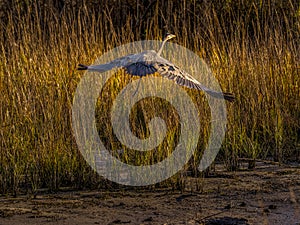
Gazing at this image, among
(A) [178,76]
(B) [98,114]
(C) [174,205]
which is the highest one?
(A) [178,76]

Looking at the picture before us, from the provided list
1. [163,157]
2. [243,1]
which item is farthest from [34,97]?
[243,1]

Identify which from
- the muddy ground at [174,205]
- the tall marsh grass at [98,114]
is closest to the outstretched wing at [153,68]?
the tall marsh grass at [98,114]

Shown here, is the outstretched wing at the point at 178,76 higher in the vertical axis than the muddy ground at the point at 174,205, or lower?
higher

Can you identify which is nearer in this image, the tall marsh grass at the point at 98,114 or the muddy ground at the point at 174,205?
the muddy ground at the point at 174,205

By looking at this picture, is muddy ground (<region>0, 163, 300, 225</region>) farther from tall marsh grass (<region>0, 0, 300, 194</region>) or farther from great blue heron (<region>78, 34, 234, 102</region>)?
great blue heron (<region>78, 34, 234, 102</region>)

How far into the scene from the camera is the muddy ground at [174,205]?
152 inches

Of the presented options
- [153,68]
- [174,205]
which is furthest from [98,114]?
[174,205]

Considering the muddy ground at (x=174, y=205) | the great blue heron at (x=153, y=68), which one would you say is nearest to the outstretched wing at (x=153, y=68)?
the great blue heron at (x=153, y=68)

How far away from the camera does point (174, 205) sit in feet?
13.5

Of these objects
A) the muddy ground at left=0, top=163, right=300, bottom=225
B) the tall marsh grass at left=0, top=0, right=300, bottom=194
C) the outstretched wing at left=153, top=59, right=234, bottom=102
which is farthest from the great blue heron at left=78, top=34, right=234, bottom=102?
the muddy ground at left=0, top=163, right=300, bottom=225

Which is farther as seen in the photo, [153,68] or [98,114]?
[98,114]

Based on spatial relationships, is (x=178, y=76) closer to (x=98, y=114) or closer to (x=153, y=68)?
(x=153, y=68)

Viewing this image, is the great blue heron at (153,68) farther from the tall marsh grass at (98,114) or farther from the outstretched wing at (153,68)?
the tall marsh grass at (98,114)

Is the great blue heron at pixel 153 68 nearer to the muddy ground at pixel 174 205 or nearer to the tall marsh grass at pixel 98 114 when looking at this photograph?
the tall marsh grass at pixel 98 114
